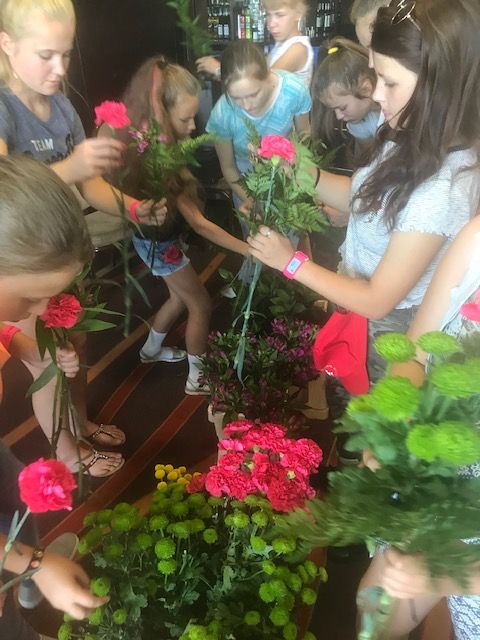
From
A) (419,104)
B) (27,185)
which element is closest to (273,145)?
(419,104)

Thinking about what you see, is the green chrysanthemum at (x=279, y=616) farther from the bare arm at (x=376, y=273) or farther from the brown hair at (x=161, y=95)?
the brown hair at (x=161, y=95)

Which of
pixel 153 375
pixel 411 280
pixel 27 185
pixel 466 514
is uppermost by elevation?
pixel 27 185

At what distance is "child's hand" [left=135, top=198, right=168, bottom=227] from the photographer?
4.55ft

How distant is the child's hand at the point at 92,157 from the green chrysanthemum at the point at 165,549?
74 cm

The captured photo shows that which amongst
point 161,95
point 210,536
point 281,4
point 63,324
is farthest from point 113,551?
point 281,4

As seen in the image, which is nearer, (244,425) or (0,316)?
(0,316)

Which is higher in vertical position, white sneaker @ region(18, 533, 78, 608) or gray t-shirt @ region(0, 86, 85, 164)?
gray t-shirt @ region(0, 86, 85, 164)

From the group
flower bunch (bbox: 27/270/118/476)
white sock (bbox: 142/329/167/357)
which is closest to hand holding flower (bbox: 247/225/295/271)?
flower bunch (bbox: 27/270/118/476)

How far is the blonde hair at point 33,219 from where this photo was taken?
76cm

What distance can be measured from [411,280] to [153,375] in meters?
1.35

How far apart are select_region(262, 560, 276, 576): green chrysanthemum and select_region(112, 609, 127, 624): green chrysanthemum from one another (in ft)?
0.73

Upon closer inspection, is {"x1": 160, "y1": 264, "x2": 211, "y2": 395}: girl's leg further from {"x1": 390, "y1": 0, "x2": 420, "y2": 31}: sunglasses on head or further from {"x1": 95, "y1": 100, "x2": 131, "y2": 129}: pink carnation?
{"x1": 390, "y1": 0, "x2": 420, "y2": 31}: sunglasses on head

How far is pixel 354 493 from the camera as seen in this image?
19.6 inches

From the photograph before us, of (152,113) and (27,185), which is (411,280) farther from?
(152,113)
